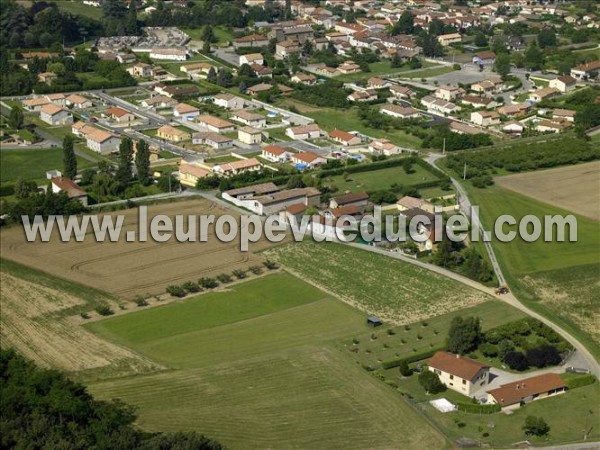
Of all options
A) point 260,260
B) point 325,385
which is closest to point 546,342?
point 325,385

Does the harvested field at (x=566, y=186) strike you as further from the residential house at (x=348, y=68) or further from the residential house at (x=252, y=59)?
the residential house at (x=252, y=59)

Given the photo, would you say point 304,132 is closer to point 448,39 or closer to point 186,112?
point 186,112

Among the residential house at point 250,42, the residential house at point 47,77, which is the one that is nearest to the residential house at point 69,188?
the residential house at point 47,77

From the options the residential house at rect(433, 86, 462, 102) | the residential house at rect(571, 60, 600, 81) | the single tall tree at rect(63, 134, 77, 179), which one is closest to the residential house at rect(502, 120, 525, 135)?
the residential house at rect(433, 86, 462, 102)

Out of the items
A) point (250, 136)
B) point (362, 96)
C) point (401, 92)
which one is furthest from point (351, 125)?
point (401, 92)

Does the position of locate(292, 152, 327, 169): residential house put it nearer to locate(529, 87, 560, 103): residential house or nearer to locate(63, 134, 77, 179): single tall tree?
locate(63, 134, 77, 179): single tall tree

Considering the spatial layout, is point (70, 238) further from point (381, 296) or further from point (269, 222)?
point (381, 296)
